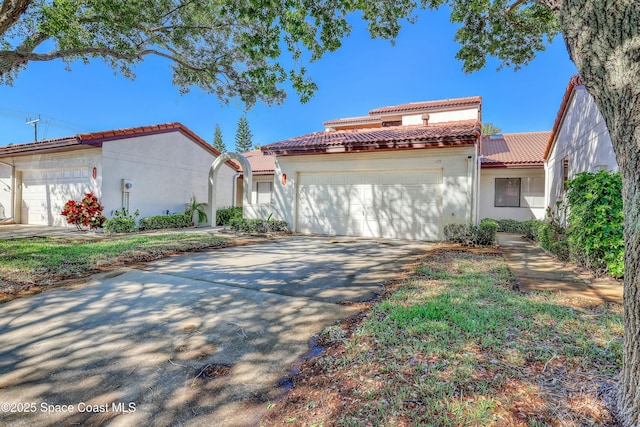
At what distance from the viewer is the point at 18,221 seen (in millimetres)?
15305

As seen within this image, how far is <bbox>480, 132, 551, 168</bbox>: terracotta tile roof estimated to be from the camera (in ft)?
48.2

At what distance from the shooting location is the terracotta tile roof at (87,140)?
38.5 ft

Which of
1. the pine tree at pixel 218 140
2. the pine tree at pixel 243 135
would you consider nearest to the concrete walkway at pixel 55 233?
the pine tree at pixel 243 135

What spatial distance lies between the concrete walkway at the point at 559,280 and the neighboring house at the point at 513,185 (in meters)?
9.02

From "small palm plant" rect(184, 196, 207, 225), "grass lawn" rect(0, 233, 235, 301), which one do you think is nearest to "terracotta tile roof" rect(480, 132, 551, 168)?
"grass lawn" rect(0, 233, 235, 301)

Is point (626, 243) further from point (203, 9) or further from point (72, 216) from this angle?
point (72, 216)

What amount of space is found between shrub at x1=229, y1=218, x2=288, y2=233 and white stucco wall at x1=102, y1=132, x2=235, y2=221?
5065mm

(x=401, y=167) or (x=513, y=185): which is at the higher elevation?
(x=401, y=167)

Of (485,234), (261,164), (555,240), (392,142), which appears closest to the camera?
(555,240)

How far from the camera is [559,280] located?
16.1ft

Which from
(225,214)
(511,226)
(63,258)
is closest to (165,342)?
(63,258)

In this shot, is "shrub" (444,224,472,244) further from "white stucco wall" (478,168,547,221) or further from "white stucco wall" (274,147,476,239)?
"white stucco wall" (478,168,547,221)

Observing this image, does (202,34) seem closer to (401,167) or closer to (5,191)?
(401,167)

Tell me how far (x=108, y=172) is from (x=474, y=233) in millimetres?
13841
